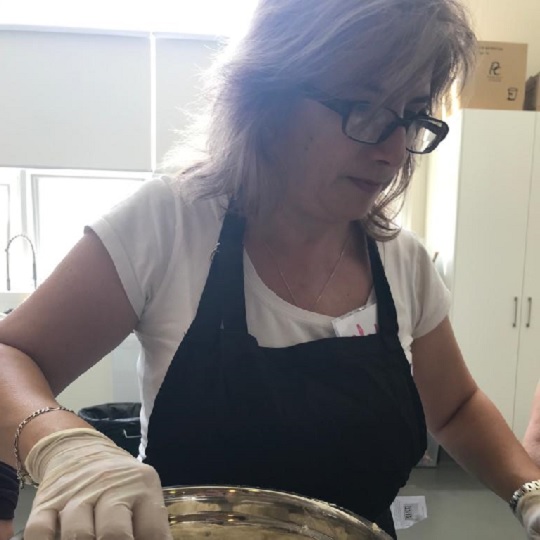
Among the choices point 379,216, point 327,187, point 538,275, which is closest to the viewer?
point 327,187

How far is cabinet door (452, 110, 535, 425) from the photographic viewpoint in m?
2.54

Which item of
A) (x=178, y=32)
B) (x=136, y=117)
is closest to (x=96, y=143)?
(x=136, y=117)

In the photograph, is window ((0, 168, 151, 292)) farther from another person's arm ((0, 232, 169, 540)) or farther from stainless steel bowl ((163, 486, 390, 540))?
stainless steel bowl ((163, 486, 390, 540))

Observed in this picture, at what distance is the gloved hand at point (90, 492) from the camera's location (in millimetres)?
443

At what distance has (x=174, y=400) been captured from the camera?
746 millimetres

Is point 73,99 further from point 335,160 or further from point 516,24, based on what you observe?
point 335,160

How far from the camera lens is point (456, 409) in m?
1.02

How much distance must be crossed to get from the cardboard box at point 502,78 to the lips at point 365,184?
1940mm

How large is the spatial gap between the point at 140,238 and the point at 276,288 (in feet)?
0.69

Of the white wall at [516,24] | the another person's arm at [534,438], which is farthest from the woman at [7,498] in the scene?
the white wall at [516,24]

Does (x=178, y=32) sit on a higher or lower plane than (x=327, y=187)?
higher

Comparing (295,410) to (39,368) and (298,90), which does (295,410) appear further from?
(298,90)

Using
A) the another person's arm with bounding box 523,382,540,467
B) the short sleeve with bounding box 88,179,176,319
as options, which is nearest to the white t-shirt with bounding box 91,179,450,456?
the short sleeve with bounding box 88,179,176,319

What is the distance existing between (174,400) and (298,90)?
1.43 ft
